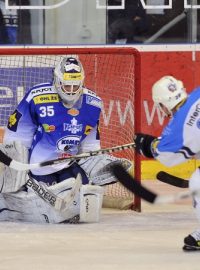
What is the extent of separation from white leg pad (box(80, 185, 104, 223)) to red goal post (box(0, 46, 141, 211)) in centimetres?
63

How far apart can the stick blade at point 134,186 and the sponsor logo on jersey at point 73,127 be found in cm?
233

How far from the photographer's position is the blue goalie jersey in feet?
24.5

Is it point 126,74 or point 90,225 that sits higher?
point 126,74

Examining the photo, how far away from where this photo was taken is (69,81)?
741 centimetres

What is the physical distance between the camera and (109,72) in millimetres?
8688

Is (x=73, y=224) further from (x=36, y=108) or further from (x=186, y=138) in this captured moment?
(x=186, y=138)

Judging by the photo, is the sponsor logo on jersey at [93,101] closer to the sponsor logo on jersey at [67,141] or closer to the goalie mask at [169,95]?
the sponsor logo on jersey at [67,141]

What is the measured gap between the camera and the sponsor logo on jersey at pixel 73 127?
24.6 feet

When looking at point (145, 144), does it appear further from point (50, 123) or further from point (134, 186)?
point (134, 186)

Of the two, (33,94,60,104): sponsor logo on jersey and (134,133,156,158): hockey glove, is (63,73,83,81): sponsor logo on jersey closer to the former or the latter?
(33,94,60,104): sponsor logo on jersey

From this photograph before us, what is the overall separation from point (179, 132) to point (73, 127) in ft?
5.02

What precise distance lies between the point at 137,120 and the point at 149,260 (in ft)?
6.14

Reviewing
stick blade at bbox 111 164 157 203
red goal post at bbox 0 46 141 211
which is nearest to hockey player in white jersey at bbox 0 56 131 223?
red goal post at bbox 0 46 141 211

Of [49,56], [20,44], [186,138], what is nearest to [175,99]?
[186,138]
